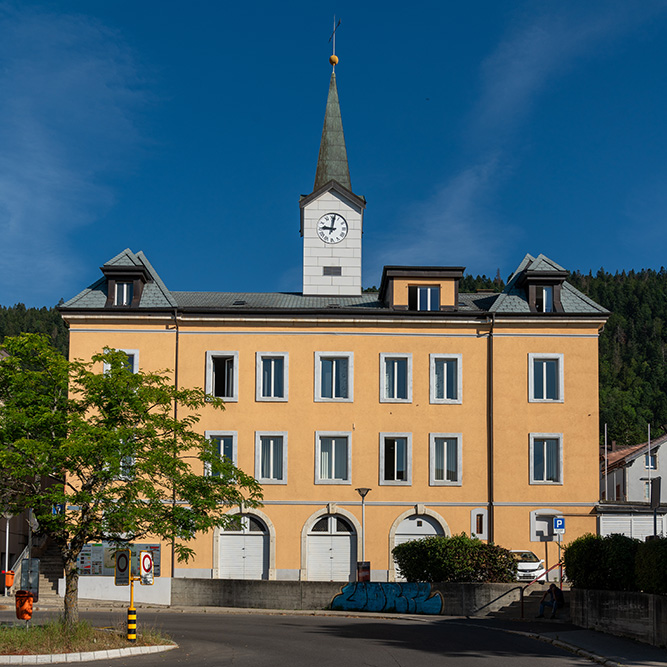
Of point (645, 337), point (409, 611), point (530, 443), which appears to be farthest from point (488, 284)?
point (409, 611)

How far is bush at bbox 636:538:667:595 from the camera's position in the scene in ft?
75.2

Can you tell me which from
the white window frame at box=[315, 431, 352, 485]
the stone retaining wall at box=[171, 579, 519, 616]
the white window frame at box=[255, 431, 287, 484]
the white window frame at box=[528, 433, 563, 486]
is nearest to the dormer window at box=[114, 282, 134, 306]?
the white window frame at box=[255, 431, 287, 484]

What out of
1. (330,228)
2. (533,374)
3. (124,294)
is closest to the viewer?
(533,374)

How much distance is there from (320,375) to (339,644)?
73.9 feet

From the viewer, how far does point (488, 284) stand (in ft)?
518

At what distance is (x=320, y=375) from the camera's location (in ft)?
150

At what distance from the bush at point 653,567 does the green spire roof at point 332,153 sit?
32727 mm

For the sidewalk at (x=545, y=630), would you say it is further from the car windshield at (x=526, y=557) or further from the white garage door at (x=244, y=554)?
the car windshield at (x=526, y=557)

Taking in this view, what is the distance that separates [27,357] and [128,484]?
176 inches

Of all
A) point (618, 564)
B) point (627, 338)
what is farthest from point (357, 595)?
point (627, 338)

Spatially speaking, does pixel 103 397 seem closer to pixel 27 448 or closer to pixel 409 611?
pixel 27 448

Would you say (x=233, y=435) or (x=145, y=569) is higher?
(x=233, y=435)

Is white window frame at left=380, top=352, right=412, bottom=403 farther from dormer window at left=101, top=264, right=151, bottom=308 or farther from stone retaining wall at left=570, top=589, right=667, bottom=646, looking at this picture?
stone retaining wall at left=570, top=589, right=667, bottom=646

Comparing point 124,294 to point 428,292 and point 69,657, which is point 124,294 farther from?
point 69,657
